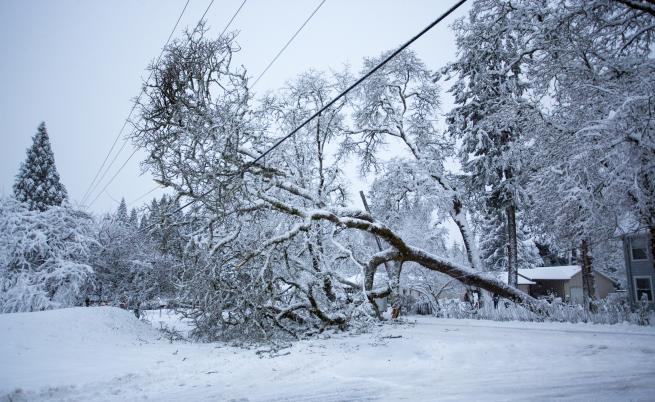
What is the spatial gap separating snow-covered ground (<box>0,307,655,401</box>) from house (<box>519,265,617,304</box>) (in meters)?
29.1

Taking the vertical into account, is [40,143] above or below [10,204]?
above

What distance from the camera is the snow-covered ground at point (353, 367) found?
4.68 meters

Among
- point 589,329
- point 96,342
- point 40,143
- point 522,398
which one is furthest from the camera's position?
point 40,143

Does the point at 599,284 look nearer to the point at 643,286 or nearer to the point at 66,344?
the point at 643,286

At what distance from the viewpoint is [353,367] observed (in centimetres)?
620

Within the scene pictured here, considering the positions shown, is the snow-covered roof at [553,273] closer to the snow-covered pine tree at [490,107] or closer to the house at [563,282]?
the house at [563,282]

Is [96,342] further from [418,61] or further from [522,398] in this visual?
[418,61]

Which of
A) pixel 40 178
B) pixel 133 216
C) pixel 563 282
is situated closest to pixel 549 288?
pixel 563 282

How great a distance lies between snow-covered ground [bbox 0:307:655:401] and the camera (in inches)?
184

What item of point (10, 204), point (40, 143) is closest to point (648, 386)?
point (10, 204)

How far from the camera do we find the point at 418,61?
55.3 feet

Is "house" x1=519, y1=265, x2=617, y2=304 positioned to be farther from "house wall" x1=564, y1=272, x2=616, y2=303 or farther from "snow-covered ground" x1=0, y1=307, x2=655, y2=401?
"snow-covered ground" x1=0, y1=307, x2=655, y2=401

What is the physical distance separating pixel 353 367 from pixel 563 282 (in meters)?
35.2

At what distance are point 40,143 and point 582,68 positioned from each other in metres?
35.5
